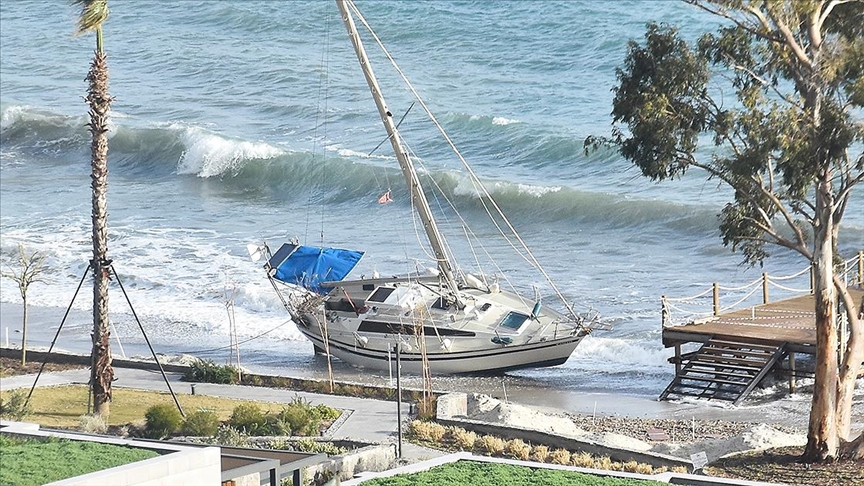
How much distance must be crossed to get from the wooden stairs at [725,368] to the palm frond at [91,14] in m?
14.2

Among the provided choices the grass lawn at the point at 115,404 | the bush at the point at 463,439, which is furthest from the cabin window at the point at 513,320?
the bush at the point at 463,439

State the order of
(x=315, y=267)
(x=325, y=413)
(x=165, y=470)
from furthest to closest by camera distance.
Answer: (x=315, y=267), (x=325, y=413), (x=165, y=470)

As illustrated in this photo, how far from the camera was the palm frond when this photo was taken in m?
24.7

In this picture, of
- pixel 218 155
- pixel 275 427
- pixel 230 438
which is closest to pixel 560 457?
pixel 275 427

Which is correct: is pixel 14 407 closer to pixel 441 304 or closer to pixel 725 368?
pixel 441 304

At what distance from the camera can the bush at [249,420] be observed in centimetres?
2539

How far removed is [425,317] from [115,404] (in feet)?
26.8

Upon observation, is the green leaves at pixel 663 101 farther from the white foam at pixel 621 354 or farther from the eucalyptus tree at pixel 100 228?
the white foam at pixel 621 354

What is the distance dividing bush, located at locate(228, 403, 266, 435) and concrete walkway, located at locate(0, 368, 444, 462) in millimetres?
1294

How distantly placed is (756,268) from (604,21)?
4265cm

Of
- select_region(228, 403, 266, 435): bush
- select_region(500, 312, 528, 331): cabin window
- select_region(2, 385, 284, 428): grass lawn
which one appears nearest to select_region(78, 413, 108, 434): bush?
select_region(2, 385, 284, 428): grass lawn

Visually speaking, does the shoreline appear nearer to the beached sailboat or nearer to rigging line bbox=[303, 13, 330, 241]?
the beached sailboat

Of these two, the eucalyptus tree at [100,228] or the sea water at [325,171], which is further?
the sea water at [325,171]

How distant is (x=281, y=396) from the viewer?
29.3m
